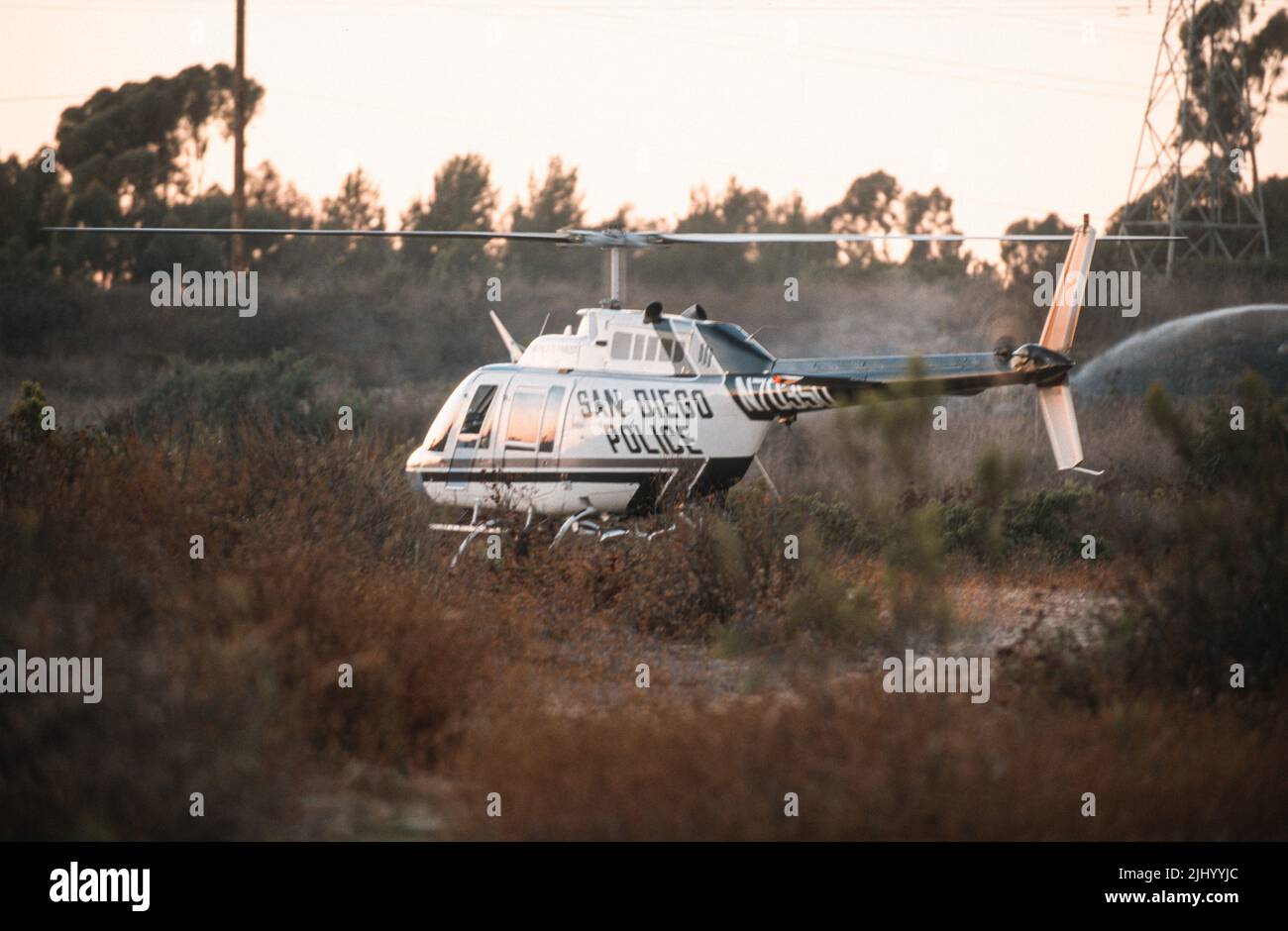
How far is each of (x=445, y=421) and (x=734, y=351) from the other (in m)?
3.66

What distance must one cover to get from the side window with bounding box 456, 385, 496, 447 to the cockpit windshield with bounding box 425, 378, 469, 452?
0.48 ft

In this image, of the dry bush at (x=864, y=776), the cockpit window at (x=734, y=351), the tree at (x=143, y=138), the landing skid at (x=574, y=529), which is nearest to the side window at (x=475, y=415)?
the landing skid at (x=574, y=529)

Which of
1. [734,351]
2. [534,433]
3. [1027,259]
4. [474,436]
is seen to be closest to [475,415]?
[474,436]

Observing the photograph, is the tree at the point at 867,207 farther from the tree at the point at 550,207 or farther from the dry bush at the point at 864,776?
the dry bush at the point at 864,776

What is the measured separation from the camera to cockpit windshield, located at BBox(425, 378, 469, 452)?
15.5m

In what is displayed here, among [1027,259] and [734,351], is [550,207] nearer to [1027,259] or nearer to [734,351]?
[1027,259]

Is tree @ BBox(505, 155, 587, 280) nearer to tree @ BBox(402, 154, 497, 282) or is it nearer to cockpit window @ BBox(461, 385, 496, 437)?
tree @ BBox(402, 154, 497, 282)

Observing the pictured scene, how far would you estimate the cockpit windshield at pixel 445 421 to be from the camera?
51.0ft

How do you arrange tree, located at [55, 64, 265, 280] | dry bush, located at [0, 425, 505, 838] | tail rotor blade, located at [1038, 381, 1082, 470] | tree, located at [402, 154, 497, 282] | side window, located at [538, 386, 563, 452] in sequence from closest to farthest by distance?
dry bush, located at [0, 425, 505, 838] → tail rotor blade, located at [1038, 381, 1082, 470] → side window, located at [538, 386, 563, 452] → tree, located at [55, 64, 265, 280] → tree, located at [402, 154, 497, 282]

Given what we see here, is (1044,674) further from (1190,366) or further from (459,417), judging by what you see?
(1190,366)

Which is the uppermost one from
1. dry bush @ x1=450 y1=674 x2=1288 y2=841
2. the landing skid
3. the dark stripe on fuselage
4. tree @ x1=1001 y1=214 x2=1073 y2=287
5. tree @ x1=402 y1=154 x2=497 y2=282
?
tree @ x1=402 y1=154 x2=497 y2=282

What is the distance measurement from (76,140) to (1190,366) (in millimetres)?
36103

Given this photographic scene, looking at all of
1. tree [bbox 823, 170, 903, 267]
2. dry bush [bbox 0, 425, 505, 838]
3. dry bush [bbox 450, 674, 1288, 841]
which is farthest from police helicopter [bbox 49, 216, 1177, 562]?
tree [bbox 823, 170, 903, 267]

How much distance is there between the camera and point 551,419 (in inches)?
575
